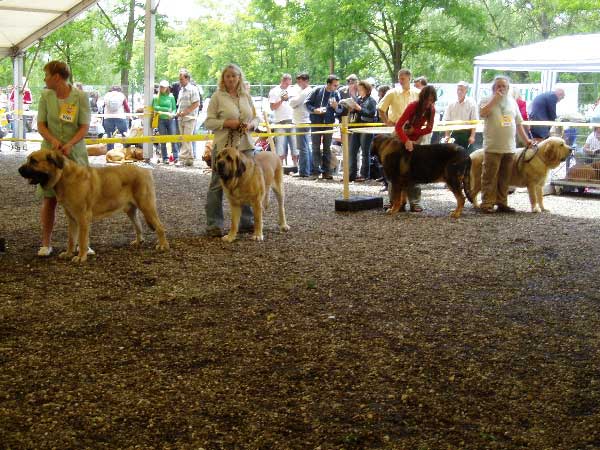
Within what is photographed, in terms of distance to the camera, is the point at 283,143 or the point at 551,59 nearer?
the point at 551,59

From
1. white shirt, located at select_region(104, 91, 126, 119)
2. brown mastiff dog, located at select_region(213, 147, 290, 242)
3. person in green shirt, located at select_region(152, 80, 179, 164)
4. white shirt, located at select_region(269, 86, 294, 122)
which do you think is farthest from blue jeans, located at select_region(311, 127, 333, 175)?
white shirt, located at select_region(104, 91, 126, 119)

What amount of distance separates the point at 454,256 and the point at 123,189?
3393 mm

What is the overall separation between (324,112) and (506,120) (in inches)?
207

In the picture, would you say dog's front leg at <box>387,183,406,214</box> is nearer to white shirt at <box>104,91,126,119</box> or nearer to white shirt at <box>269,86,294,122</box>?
white shirt at <box>269,86,294,122</box>

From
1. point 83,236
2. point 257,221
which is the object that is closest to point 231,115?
point 257,221

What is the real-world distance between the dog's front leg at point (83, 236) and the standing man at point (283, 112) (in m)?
9.30

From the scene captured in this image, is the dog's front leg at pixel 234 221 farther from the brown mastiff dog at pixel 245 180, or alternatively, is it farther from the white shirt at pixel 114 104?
the white shirt at pixel 114 104

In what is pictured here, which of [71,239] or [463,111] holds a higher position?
[463,111]

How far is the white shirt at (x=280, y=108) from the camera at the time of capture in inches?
662

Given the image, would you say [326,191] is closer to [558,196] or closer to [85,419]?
[558,196]

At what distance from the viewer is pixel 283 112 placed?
672 inches

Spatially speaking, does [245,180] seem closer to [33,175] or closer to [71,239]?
[71,239]

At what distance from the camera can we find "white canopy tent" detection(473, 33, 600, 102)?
15.3m

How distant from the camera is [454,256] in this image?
7918 millimetres
